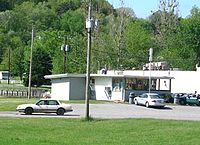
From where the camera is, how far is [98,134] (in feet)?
74.8

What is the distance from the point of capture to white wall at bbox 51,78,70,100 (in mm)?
65812

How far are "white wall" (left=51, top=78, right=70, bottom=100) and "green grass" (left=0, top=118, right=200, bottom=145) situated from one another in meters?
37.3

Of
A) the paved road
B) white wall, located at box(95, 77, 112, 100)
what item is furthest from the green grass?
white wall, located at box(95, 77, 112, 100)

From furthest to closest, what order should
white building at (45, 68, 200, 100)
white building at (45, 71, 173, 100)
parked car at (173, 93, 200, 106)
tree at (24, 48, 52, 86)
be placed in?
1. tree at (24, 48, 52, 86)
2. white building at (45, 68, 200, 100)
3. white building at (45, 71, 173, 100)
4. parked car at (173, 93, 200, 106)

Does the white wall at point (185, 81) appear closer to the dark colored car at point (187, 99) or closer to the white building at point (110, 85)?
the white building at point (110, 85)

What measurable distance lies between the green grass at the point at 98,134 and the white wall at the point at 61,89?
37.3m

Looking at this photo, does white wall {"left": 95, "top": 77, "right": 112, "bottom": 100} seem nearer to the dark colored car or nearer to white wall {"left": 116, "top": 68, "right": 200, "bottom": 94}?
the dark colored car

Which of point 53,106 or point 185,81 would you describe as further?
point 185,81

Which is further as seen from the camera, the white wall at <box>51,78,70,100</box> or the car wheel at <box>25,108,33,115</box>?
the white wall at <box>51,78,70,100</box>

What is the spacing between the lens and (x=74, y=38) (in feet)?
334

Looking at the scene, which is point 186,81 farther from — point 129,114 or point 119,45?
point 129,114

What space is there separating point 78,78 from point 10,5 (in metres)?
137

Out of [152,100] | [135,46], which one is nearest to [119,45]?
[135,46]

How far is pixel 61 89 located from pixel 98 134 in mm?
44751
